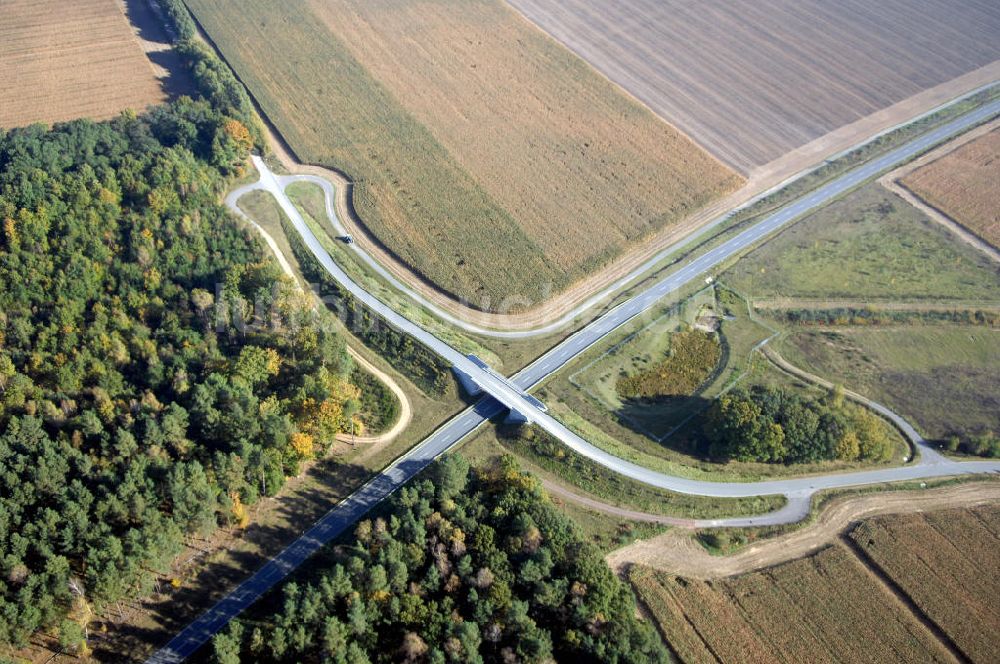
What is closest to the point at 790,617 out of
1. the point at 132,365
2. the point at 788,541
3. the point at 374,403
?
the point at 788,541

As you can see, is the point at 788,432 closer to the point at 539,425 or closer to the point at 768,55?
the point at 539,425

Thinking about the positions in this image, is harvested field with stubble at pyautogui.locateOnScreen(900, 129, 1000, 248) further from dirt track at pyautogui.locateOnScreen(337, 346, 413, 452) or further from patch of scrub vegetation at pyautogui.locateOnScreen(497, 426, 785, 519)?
dirt track at pyautogui.locateOnScreen(337, 346, 413, 452)

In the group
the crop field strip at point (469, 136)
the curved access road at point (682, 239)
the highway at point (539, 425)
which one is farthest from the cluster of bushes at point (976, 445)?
the crop field strip at point (469, 136)

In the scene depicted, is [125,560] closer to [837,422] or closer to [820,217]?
[837,422]

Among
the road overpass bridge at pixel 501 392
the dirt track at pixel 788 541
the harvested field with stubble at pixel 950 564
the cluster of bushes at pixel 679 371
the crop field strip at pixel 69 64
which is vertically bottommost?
the dirt track at pixel 788 541

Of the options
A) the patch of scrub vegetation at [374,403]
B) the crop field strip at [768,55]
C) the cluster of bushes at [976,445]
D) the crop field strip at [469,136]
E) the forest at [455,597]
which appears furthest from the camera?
the crop field strip at [768,55]

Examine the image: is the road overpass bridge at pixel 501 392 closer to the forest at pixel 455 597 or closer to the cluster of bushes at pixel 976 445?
the forest at pixel 455 597

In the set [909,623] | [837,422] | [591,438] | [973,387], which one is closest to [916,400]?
[973,387]
